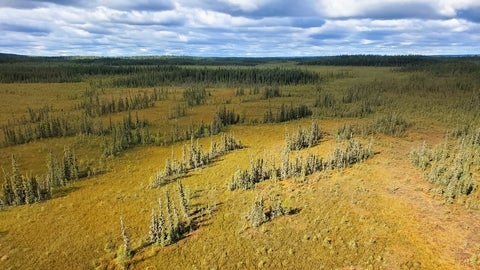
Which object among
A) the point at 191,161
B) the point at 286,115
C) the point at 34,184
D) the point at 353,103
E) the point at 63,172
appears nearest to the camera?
the point at 34,184

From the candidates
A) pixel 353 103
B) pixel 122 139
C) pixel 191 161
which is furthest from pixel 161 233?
pixel 353 103

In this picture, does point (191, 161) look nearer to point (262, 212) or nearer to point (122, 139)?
point (122, 139)

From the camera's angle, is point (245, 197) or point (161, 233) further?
point (245, 197)

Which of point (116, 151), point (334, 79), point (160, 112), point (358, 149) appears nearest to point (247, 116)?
point (160, 112)

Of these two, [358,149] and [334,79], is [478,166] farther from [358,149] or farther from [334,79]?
[334,79]

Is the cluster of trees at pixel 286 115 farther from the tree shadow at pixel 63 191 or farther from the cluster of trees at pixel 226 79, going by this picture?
the cluster of trees at pixel 226 79

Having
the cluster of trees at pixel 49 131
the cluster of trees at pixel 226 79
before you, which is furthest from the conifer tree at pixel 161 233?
the cluster of trees at pixel 226 79
